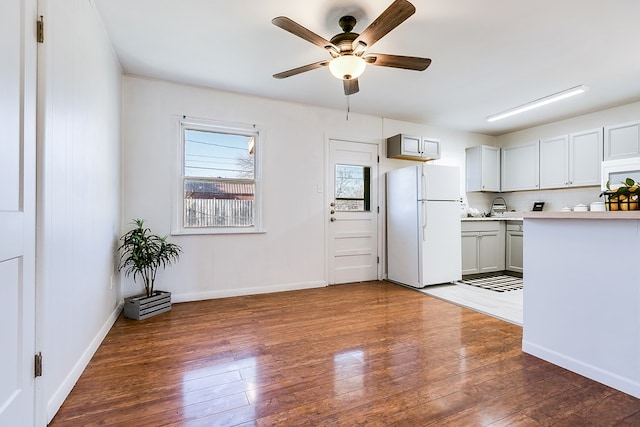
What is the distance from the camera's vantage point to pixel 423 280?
405 cm

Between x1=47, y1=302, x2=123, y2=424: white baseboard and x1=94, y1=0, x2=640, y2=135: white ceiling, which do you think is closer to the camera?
x1=47, y1=302, x2=123, y2=424: white baseboard

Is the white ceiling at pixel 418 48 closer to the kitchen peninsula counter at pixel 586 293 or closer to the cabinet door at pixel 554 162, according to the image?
the cabinet door at pixel 554 162

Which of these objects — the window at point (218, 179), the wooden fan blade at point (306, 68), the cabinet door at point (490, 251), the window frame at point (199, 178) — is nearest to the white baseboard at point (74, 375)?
the window frame at point (199, 178)

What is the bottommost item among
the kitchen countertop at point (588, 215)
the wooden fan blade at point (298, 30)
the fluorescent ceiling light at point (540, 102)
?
the kitchen countertop at point (588, 215)

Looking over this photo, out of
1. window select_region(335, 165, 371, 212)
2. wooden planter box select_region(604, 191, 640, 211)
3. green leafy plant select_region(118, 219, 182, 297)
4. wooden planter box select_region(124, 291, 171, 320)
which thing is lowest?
wooden planter box select_region(124, 291, 171, 320)

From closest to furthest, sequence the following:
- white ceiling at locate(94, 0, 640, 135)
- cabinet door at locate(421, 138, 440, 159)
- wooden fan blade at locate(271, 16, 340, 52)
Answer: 1. wooden fan blade at locate(271, 16, 340, 52)
2. white ceiling at locate(94, 0, 640, 135)
3. cabinet door at locate(421, 138, 440, 159)

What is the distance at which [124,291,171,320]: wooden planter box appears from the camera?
114 inches

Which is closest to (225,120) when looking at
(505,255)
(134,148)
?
(134,148)

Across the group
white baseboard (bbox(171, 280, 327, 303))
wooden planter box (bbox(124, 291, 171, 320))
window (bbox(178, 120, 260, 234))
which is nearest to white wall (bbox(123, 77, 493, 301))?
white baseboard (bbox(171, 280, 327, 303))

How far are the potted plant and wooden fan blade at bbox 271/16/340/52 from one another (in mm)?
2288

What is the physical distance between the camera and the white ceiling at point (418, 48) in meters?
2.22

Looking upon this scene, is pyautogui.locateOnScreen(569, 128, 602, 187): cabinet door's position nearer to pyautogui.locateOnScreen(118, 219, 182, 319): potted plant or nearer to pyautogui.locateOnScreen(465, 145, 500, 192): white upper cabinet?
pyautogui.locateOnScreen(465, 145, 500, 192): white upper cabinet

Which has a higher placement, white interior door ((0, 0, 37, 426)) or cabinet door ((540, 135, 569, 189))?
cabinet door ((540, 135, 569, 189))

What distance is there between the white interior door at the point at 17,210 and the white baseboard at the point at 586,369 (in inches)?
115
